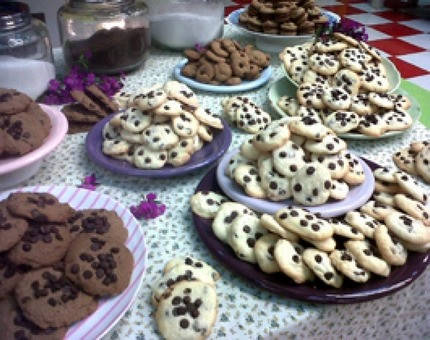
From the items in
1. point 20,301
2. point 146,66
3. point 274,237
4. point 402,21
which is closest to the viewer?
point 20,301

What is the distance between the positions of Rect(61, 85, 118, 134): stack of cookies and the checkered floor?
4.91 feet

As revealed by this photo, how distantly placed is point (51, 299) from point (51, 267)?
47 millimetres

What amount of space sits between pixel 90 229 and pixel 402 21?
2.94m

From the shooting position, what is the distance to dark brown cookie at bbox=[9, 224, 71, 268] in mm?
493

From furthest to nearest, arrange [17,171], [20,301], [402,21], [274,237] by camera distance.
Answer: [402,21] < [17,171] < [274,237] < [20,301]

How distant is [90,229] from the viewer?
0.55 m

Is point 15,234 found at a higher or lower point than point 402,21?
higher

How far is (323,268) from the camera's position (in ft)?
1.77

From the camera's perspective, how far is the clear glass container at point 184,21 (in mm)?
1302

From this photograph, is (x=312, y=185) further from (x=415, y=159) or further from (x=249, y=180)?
(x=415, y=159)

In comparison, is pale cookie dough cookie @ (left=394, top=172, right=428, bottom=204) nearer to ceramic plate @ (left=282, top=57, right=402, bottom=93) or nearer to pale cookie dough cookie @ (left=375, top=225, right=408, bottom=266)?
pale cookie dough cookie @ (left=375, top=225, right=408, bottom=266)

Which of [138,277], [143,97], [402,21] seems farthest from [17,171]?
[402,21]

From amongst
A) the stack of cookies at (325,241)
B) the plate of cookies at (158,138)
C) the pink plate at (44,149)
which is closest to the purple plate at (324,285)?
the stack of cookies at (325,241)

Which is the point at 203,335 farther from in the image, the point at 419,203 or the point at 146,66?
the point at 146,66
